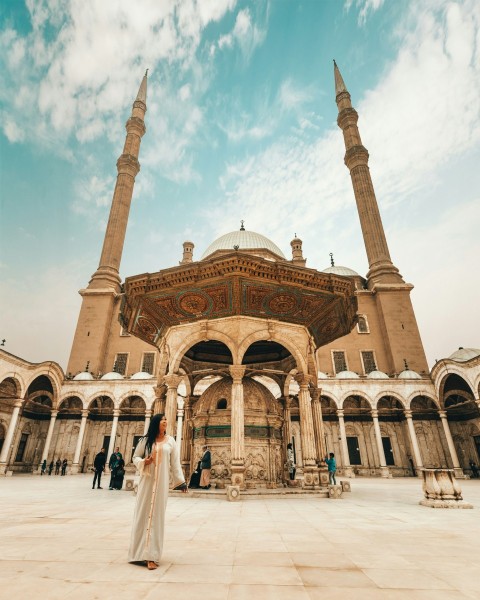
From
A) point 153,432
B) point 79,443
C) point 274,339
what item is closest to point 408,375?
point 274,339

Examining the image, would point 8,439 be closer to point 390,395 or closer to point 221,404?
point 221,404

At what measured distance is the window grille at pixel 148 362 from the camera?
27.0 meters

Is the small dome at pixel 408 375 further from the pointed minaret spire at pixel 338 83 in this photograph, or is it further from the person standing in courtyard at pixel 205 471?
the pointed minaret spire at pixel 338 83

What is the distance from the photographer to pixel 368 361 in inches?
1054

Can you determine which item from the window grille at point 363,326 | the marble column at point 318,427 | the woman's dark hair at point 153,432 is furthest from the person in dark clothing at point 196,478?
the window grille at point 363,326

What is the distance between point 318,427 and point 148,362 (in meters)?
19.5

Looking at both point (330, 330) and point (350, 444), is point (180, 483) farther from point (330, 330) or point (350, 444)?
point (350, 444)

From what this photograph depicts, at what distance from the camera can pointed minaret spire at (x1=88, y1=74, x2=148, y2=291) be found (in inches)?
1162

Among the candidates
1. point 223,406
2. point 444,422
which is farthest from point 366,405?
point 223,406

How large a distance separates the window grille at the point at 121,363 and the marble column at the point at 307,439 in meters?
20.6

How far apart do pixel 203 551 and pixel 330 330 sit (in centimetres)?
924

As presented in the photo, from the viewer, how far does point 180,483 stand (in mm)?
3512

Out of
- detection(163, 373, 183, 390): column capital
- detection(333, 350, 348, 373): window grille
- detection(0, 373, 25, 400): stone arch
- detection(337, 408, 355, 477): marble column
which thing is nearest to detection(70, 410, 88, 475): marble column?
detection(0, 373, 25, 400): stone arch

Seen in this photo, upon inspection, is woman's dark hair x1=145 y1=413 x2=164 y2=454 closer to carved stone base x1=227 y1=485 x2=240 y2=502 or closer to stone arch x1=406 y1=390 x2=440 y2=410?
carved stone base x1=227 y1=485 x2=240 y2=502
